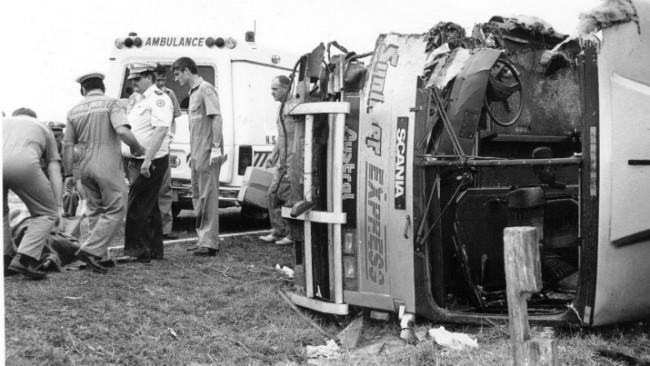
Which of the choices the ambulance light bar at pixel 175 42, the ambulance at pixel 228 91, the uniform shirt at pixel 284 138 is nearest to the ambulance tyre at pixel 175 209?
the ambulance at pixel 228 91

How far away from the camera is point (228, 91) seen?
10156 mm

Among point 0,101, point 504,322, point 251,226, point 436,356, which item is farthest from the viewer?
point 251,226

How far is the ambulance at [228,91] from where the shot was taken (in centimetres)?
1015

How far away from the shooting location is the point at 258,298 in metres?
6.14

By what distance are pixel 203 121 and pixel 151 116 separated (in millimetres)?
496

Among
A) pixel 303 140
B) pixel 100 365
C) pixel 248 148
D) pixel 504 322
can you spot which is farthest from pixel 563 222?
pixel 248 148

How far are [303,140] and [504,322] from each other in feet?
5.57

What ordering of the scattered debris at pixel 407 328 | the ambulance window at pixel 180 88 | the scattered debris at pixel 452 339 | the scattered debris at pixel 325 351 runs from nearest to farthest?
the scattered debris at pixel 452 339
the scattered debris at pixel 325 351
the scattered debris at pixel 407 328
the ambulance window at pixel 180 88

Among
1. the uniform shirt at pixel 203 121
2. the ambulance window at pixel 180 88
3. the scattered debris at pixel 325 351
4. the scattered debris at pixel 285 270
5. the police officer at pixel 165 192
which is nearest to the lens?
the scattered debris at pixel 325 351

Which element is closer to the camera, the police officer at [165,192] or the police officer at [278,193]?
the police officer at [278,193]

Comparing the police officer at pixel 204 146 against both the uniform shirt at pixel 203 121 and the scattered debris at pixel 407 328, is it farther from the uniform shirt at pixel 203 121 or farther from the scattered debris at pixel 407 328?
the scattered debris at pixel 407 328

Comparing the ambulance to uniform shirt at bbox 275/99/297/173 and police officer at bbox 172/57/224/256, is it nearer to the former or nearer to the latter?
uniform shirt at bbox 275/99/297/173

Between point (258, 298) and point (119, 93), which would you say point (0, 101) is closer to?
point (258, 298)

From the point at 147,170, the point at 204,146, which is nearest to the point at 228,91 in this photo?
the point at 204,146
